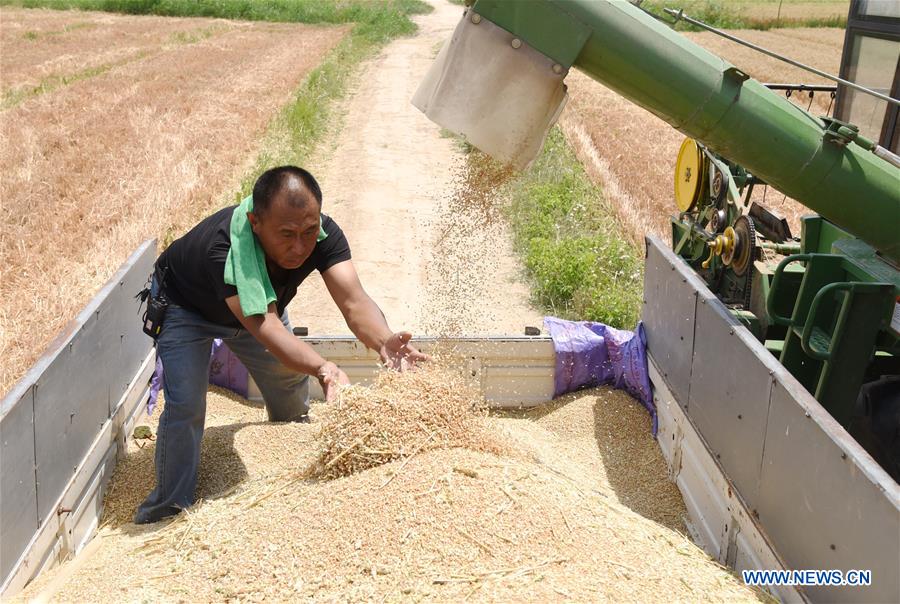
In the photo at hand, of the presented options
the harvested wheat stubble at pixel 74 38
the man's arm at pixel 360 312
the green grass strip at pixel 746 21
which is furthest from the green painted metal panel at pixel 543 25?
the green grass strip at pixel 746 21

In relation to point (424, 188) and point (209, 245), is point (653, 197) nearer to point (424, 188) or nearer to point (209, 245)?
point (424, 188)

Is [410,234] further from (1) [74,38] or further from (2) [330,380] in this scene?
(1) [74,38]

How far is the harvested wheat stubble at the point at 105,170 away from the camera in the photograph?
7.32 metres

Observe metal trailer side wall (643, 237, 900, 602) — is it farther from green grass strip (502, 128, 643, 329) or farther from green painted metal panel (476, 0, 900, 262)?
green grass strip (502, 128, 643, 329)

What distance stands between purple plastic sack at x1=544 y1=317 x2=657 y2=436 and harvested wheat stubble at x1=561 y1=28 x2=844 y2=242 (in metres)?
2.62

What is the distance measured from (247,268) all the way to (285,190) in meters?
0.42

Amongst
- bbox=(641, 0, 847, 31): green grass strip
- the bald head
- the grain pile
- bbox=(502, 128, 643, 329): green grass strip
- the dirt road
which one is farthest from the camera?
bbox=(641, 0, 847, 31): green grass strip

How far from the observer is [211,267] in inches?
161

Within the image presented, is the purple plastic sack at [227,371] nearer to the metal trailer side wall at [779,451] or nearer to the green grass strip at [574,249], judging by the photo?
the green grass strip at [574,249]

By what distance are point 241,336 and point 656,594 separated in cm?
263

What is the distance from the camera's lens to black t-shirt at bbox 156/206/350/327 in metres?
4.17

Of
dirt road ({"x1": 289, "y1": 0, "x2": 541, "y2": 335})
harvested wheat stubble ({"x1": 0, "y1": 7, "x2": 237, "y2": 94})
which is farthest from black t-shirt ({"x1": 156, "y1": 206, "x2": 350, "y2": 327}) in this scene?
harvested wheat stubble ({"x1": 0, "y1": 7, "x2": 237, "y2": 94})

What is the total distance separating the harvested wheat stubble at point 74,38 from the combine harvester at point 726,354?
1748 cm

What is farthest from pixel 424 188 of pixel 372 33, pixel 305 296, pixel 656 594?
pixel 372 33
